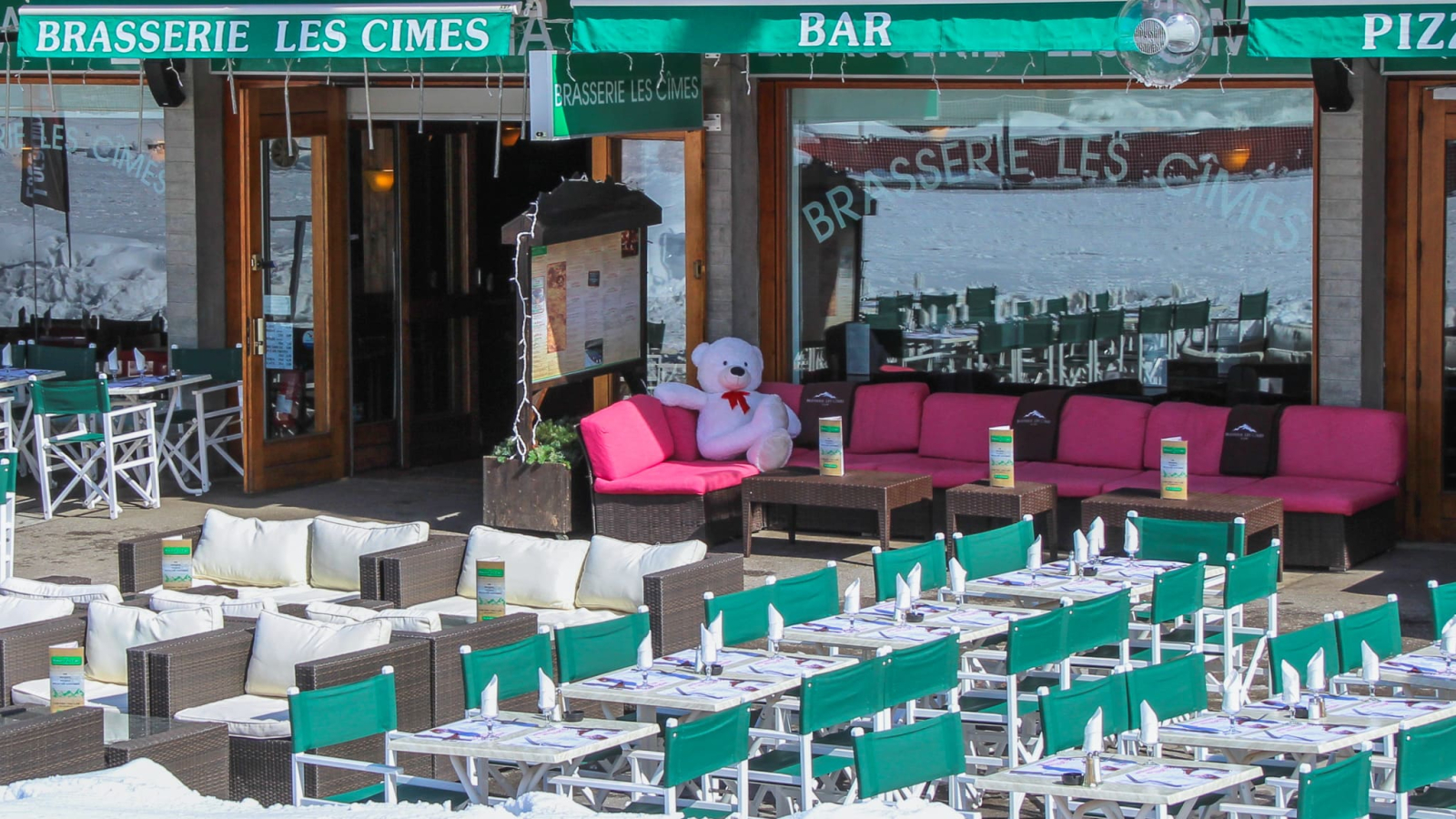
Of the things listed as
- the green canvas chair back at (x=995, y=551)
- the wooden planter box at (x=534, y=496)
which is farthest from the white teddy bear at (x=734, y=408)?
the green canvas chair back at (x=995, y=551)

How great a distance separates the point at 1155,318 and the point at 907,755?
7.18 m

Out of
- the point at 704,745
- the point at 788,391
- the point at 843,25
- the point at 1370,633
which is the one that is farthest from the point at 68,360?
the point at 1370,633

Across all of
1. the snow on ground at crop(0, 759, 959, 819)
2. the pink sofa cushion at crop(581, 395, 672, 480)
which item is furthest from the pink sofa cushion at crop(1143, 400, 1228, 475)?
the snow on ground at crop(0, 759, 959, 819)

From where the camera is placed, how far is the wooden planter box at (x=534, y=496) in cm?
1266

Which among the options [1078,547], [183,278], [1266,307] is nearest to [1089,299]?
[1266,307]

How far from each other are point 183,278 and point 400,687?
25.3 feet

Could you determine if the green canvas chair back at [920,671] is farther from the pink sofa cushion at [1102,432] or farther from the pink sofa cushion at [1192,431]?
the pink sofa cushion at [1102,432]

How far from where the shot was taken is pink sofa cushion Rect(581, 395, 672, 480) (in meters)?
12.5

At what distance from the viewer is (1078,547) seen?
377 inches

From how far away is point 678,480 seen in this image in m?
12.5

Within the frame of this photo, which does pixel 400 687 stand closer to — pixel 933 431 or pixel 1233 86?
pixel 933 431

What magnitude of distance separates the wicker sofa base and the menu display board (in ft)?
14.0

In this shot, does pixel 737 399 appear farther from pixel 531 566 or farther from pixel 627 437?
pixel 531 566

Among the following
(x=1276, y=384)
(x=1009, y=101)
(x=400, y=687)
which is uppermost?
(x=1009, y=101)
